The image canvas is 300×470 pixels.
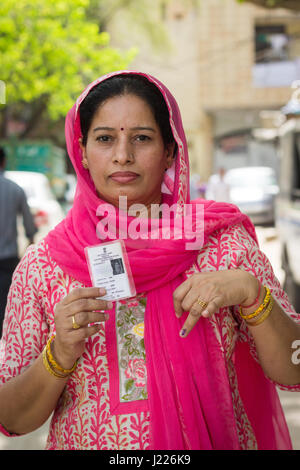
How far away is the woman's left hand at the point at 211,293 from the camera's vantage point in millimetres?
1516

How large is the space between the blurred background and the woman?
34.8 feet

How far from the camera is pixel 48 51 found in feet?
50.4

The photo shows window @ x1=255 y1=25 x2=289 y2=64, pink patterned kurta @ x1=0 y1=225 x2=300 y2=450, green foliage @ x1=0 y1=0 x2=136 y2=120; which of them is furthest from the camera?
window @ x1=255 y1=25 x2=289 y2=64

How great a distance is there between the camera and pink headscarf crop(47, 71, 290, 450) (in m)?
1.59

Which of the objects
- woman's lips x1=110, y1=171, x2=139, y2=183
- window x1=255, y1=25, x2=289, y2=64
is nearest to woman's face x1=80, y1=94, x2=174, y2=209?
woman's lips x1=110, y1=171, x2=139, y2=183

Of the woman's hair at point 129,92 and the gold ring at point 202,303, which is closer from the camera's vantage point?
the gold ring at point 202,303

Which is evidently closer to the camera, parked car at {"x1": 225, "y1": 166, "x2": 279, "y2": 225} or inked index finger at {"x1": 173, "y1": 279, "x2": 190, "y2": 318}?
inked index finger at {"x1": 173, "y1": 279, "x2": 190, "y2": 318}

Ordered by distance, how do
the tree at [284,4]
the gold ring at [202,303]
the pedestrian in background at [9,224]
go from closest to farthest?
the gold ring at [202,303] < the pedestrian in background at [9,224] < the tree at [284,4]

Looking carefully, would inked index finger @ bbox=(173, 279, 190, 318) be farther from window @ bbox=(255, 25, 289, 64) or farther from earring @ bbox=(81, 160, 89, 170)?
window @ bbox=(255, 25, 289, 64)

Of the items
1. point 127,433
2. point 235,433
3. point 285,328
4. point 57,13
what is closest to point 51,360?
point 127,433

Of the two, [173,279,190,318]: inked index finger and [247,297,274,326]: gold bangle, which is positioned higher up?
[173,279,190,318]: inked index finger

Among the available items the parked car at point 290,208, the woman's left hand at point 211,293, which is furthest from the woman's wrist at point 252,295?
the parked car at point 290,208

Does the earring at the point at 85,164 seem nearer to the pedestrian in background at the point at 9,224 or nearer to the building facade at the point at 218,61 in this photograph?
the pedestrian in background at the point at 9,224

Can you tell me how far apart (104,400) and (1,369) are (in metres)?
0.32
